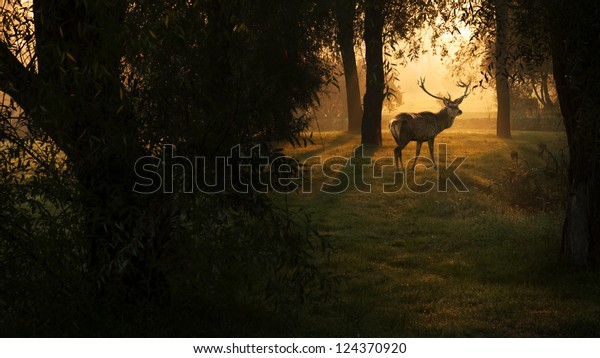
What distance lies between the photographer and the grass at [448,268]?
977 centimetres

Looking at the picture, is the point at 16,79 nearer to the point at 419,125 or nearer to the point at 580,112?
the point at 580,112

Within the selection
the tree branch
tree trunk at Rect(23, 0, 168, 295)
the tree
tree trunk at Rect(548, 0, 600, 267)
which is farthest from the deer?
the tree branch

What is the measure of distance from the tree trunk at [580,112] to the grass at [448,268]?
0.56m

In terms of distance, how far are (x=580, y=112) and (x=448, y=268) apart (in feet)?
12.9

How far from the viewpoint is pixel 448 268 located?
1317 cm

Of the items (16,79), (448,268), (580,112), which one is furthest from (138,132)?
(448,268)

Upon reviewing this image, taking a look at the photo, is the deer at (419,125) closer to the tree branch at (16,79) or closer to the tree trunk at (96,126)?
the tree trunk at (96,126)

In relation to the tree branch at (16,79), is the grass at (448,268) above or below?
below

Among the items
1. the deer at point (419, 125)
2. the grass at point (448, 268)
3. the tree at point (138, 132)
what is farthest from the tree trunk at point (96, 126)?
the deer at point (419, 125)

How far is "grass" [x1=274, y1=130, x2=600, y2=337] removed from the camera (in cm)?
977

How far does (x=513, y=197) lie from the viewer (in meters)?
19.2

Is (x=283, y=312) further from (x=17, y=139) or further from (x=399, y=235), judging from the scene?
(x=399, y=235)

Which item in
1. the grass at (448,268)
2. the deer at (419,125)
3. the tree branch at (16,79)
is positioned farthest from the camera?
the deer at (419,125)

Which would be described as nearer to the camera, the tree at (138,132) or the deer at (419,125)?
the tree at (138,132)
